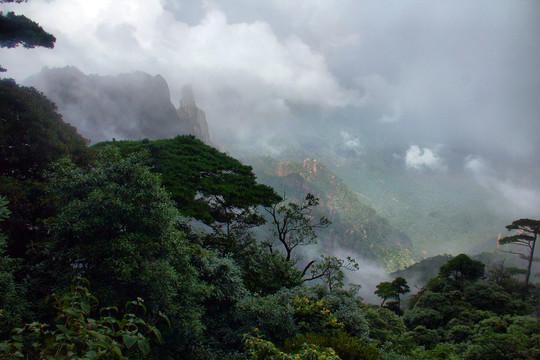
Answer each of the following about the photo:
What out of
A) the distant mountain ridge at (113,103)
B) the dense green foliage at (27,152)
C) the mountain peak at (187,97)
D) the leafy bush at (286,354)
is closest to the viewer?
the leafy bush at (286,354)

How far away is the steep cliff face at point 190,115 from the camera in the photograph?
113500 millimetres

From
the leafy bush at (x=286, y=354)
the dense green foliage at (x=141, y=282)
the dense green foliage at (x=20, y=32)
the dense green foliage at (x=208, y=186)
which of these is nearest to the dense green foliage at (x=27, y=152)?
the dense green foliage at (x=141, y=282)

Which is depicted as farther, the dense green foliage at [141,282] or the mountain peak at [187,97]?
the mountain peak at [187,97]

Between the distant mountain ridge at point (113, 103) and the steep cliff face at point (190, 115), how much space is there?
93 centimetres

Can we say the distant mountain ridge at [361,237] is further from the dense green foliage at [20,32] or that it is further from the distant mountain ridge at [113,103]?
the dense green foliage at [20,32]

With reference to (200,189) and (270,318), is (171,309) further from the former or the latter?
(200,189)

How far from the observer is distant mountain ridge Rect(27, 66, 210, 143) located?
69.2 meters

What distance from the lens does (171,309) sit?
7.13 metres

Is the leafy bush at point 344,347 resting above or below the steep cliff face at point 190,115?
below

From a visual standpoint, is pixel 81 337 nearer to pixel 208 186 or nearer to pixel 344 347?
pixel 344 347

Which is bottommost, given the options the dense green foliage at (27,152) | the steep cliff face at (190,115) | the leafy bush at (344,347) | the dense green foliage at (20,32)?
the leafy bush at (344,347)

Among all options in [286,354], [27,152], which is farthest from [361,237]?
[286,354]

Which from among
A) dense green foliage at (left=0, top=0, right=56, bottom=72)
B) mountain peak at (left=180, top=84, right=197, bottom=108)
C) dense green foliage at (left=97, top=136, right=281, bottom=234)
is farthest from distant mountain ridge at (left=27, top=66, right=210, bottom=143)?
dense green foliage at (left=0, top=0, right=56, bottom=72)

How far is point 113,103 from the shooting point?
8150cm
